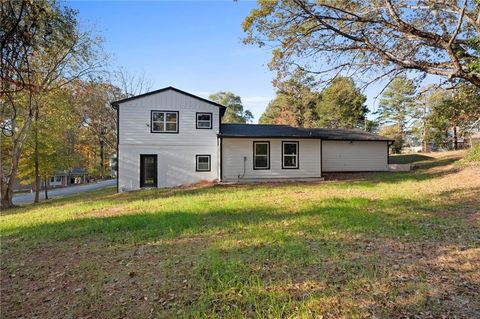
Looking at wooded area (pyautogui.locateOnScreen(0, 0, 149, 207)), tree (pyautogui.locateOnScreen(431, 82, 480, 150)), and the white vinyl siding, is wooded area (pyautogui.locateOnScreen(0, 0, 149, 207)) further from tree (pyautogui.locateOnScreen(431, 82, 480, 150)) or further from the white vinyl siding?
tree (pyautogui.locateOnScreen(431, 82, 480, 150))

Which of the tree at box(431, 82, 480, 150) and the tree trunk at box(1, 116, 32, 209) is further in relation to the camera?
the tree trunk at box(1, 116, 32, 209)

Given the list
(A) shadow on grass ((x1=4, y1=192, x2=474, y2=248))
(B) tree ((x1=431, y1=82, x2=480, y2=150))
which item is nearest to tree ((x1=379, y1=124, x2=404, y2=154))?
(B) tree ((x1=431, y1=82, x2=480, y2=150))

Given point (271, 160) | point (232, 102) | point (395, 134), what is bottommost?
point (271, 160)

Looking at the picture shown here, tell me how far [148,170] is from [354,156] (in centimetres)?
1348

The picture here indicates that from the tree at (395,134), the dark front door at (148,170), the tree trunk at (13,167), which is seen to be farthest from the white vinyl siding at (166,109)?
the tree at (395,134)

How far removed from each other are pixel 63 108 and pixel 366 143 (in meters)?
20.3

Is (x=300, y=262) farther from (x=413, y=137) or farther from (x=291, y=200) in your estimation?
(x=413, y=137)

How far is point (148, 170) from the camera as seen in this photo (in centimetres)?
1584

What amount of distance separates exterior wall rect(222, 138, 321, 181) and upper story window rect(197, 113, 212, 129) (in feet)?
4.29

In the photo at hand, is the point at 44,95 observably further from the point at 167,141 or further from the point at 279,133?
the point at 279,133

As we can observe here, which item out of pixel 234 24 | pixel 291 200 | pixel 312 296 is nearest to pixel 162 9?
pixel 234 24

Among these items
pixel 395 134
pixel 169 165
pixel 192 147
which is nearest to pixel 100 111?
pixel 169 165

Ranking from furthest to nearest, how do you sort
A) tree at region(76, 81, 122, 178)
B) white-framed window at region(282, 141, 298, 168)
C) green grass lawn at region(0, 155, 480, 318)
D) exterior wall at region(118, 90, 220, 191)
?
tree at region(76, 81, 122, 178)
white-framed window at region(282, 141, 298, 168)
exterior wall at region(118, 90, 220, 191)
green grass lawn at region(0, 155, 480, 318)

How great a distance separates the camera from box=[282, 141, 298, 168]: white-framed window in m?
16.5
